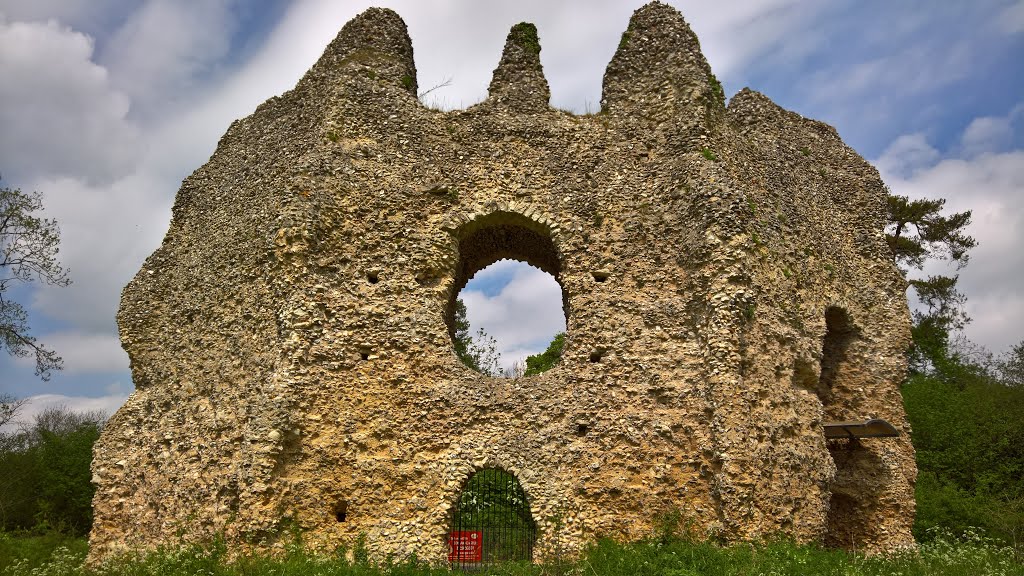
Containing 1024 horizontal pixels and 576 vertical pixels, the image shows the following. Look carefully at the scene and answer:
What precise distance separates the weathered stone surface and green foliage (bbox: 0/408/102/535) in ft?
47.7

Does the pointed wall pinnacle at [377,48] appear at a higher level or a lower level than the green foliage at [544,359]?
higher

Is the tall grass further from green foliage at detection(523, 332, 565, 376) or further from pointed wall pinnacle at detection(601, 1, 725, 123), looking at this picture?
green foliage at detection(523, 332, 565, 376)

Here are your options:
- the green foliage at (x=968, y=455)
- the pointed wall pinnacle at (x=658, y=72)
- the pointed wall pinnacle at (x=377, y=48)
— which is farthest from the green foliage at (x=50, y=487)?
the green foliage at (x=968, y=455)

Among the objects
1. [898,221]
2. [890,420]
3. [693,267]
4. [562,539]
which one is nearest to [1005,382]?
[898,221]

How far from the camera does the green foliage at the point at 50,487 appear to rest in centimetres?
2055

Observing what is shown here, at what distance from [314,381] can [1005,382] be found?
26226 mm

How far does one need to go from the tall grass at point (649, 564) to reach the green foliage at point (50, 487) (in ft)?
Result: 50.7

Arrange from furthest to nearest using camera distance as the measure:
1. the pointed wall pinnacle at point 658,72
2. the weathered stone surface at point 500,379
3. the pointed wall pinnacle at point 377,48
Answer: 1. the pointed wall pinnacle at point 377,48
2. the pointed wall pinnacle at point 658,72
3. the weathered stone surface at point 500,379

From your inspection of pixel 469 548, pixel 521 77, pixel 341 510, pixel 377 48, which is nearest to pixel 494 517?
pixel 469 548

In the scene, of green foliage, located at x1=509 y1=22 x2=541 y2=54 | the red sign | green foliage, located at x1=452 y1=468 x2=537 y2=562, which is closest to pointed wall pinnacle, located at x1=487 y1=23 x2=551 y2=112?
green foliage, located at x1=509 y1=22 x2=541 y2=54

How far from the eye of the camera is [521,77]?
10453mm

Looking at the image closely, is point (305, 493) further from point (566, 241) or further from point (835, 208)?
point (835, 208)

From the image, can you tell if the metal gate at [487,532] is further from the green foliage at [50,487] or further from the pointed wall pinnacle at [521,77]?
the green foliage at [50,487]

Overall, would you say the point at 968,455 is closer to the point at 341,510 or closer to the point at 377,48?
the point at 341,510
